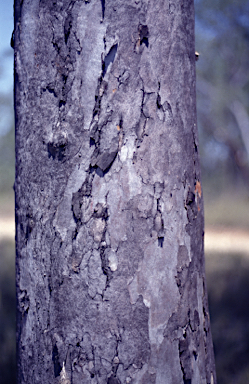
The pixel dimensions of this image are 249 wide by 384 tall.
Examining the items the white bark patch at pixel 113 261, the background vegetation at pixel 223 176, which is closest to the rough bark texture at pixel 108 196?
the white bark patch at pixel 113 261

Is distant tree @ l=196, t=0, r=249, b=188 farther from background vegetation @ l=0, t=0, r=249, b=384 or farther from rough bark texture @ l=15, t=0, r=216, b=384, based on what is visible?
rough bark texture @ l=15, t=0, r=216, b=384

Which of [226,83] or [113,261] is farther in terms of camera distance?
[226,83]

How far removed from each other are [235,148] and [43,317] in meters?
1.35

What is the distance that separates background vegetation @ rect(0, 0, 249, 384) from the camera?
1.37 metres

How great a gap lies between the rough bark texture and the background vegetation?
3.06ft

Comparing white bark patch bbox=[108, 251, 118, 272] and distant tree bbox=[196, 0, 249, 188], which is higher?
distant tree bbox=[196, 0, 249, 188]

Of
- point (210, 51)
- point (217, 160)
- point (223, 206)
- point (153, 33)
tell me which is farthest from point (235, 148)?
point (153, 33)

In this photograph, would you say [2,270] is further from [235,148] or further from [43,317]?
[235,148]

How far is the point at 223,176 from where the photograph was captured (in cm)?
140

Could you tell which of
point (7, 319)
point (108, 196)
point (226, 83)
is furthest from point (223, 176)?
point (7, 319)

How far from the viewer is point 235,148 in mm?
1506

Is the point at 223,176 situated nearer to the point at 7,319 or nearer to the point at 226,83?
the point at 226,83

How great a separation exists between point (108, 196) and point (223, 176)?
109 centimetres

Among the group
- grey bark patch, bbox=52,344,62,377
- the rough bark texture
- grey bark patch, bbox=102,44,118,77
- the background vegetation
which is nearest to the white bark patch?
the rough bark texture
